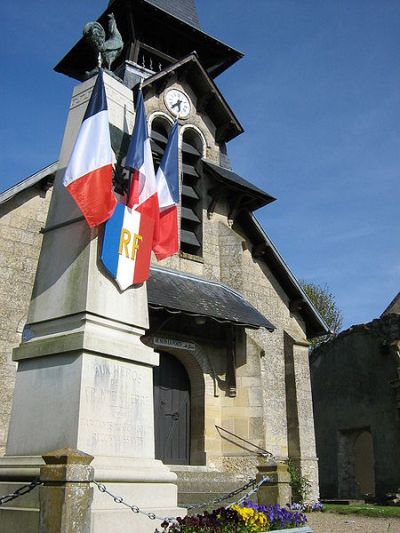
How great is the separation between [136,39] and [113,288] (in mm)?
12606

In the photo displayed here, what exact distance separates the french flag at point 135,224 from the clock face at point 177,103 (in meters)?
6.67

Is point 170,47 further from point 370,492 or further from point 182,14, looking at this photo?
point 370,492

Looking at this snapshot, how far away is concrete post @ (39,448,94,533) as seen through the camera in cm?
412

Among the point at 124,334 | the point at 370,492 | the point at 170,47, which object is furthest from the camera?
the point at 370,492

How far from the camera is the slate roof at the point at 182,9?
1791 cm

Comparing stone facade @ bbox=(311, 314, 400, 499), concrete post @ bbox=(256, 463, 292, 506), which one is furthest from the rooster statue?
stone facade @ bbox=(311, 314, 400, 499)

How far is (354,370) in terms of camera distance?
19.5 m

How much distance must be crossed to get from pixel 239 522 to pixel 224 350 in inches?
280

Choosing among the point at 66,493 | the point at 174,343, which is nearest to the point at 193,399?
the point at 174,343

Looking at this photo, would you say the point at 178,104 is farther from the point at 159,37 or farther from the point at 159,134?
the point at 159,37

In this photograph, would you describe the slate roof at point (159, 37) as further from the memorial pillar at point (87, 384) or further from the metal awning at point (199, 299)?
the memorial pillar at point (87, 384)

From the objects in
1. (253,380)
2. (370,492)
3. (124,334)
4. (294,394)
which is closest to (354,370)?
A: (370,492)

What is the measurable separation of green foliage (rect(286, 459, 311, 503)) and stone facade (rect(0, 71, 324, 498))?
17 cm

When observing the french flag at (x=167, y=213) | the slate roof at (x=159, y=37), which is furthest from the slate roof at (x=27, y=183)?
the slate roof at (x=159, y=37)
